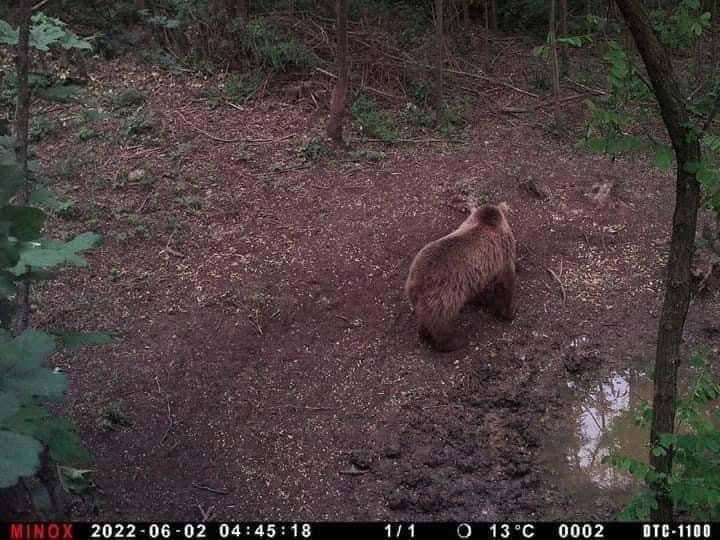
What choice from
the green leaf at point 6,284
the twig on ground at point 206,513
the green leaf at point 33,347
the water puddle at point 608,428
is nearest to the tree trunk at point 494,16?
the water puddle at point 608,428

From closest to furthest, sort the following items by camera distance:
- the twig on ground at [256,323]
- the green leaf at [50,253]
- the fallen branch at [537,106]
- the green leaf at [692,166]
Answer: the green leaf at [50,253], the green leaf at [692,166], the twig on ground at [256,323], the fallen branch at [537,106]

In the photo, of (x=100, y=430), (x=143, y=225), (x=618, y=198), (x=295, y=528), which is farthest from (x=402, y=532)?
(x=618, y=198)

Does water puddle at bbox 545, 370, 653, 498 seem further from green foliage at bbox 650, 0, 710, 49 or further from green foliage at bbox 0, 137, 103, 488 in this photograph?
green foliage at bbox 0, 137, 103, 488

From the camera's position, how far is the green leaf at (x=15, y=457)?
1.91 m

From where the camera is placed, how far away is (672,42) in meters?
3.08

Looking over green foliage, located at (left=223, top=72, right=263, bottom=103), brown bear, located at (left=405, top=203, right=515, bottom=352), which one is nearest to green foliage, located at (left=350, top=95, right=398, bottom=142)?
green foliage, located at (left=223, top=72, right=263, bottom=103)

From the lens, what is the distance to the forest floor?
4781mm

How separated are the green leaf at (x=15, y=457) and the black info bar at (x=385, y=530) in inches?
56.3

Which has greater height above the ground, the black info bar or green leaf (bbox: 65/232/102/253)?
green leaf (bbox: 65/232/102/253)

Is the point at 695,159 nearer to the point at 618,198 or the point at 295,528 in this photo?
the point at 295,528

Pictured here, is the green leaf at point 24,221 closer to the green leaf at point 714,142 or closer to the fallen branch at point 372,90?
the green leaf at point 714,142

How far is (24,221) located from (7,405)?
69cm

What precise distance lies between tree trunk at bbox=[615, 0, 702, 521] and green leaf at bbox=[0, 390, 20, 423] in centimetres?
266

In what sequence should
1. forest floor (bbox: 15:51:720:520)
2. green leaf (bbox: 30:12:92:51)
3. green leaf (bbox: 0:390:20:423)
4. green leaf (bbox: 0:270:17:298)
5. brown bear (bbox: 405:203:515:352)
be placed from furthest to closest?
brown bear (bbox: 405:203:515:352) < forest floor (bbox: 15:51:720:520) < green leaf (bbox: 30:12:92:51) < green leaf (bbox: 0:270:17:298) < green leaf (bbox: 0:390:20:423)
